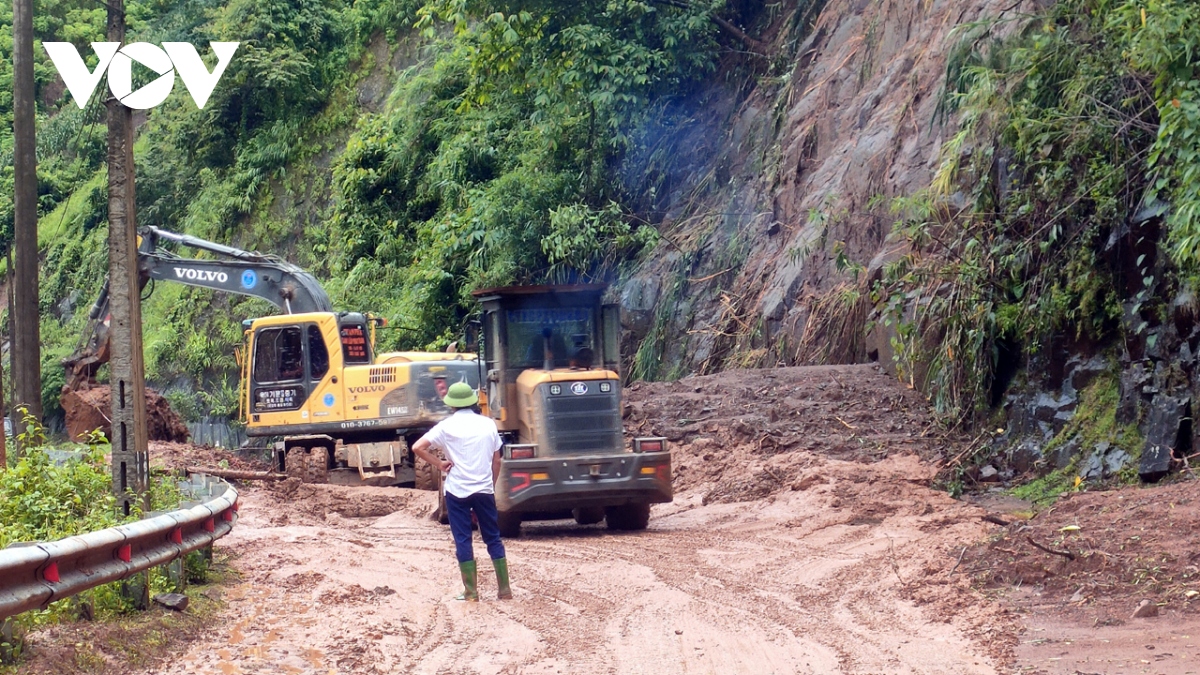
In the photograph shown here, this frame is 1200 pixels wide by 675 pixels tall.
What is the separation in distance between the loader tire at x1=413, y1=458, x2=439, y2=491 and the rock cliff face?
5997 millimetres

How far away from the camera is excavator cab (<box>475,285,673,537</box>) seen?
1372cm

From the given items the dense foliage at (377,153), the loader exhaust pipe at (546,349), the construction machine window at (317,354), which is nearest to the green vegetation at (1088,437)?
the loader exhaust pipe at (546,349)

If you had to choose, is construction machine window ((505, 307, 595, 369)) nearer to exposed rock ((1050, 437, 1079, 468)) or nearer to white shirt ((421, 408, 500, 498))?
white shirt ((421, 408, 500, 498))

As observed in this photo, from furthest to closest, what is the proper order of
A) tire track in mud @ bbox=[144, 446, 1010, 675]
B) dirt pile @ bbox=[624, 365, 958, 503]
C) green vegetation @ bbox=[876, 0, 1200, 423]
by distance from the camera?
dirt pile @ bbox=[624, 365, 958, 503]
green vegetation @ bbox=[876, 0, 1200, 423]
tire track in mud @ bbox=[144, 446, 1010, 675]

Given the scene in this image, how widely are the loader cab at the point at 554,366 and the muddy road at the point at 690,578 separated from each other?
1175 millimetres

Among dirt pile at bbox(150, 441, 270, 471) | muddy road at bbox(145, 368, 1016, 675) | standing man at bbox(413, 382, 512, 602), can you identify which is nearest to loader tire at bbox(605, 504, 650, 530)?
muddy road at bbox(145, 368, 1016, 675)

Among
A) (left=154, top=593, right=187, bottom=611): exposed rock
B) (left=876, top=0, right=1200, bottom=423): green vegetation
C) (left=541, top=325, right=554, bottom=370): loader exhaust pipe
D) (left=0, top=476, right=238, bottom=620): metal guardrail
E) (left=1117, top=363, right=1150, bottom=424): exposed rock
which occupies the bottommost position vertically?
(left=154, top=593, right=187, bottom=611): exposed rock

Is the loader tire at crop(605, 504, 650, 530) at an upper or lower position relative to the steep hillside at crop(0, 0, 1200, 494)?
lower

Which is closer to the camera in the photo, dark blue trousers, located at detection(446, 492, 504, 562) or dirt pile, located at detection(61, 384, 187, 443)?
dark blue trousers, located at detection(446, 492, 504, 562)

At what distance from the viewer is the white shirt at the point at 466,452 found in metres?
10.2

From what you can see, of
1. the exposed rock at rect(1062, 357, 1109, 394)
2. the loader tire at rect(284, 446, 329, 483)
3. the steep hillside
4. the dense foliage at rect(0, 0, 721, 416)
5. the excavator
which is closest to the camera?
the steep hillside

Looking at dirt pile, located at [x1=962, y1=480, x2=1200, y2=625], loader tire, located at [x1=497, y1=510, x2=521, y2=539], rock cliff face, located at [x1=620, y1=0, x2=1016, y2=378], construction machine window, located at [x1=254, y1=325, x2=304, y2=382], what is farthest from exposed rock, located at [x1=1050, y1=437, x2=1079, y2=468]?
construction machine window, located at [x1=254, y1=325, x2=304, y2=382]

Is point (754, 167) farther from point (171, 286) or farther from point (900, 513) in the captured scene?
point (171, 286)

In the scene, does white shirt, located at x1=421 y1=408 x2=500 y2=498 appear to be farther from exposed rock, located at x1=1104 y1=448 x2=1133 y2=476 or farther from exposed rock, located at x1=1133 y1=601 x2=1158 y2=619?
exposed rock, located at x1=1104 y1=448 x2=1133 y2=476
